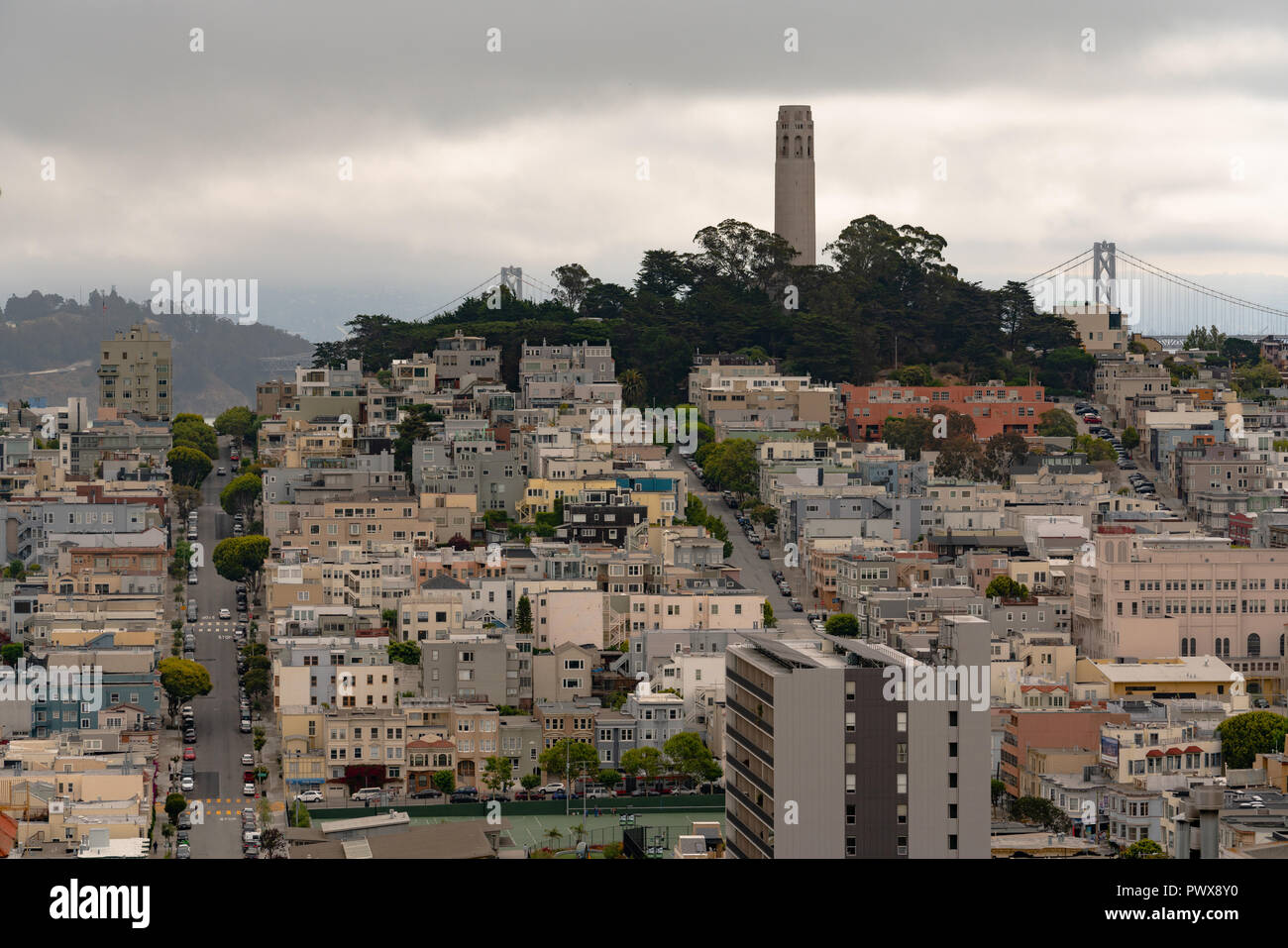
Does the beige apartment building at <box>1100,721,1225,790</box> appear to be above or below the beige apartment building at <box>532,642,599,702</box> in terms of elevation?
below

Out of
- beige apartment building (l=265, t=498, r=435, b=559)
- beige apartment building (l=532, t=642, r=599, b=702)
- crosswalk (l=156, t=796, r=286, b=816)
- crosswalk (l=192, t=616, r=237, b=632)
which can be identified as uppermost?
beige apartment building (l=265, t=498, r=435, b=559)

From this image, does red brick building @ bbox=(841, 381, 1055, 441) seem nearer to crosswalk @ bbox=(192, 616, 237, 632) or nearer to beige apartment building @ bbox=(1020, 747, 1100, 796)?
crosswalk @ bbox=(192, 616, 237, 632)

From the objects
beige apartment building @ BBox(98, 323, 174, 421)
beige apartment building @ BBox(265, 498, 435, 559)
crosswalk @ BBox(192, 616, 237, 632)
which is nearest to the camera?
crosswalk @ BBox(192, 616, 237, 632)

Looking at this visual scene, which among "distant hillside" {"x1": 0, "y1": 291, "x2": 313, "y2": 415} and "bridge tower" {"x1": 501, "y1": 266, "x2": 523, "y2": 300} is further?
"distant hillside" {"x1": 0, "y1": 291, "x2": 313, "y2": 415}

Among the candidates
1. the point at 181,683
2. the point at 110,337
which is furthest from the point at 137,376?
the point at 110,337

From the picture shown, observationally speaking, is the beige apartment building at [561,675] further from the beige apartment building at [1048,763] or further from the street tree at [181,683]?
the beige apartment building at [1048,763]

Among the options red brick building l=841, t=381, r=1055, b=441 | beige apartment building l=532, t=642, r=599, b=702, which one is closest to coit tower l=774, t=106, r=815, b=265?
red brick building l=841, t=381, r=1055, b=441
